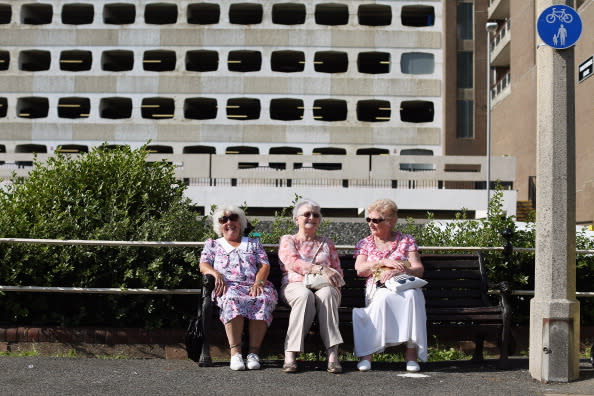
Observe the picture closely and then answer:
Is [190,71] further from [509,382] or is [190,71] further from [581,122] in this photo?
[509,382]

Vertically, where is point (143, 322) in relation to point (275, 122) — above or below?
below

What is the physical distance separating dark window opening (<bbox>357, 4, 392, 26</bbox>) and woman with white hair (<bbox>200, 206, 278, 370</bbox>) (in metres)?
43.1

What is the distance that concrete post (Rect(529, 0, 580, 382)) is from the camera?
19.8 ft

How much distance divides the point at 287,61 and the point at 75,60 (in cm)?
1368

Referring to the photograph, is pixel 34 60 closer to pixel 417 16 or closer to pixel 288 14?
pixel 288 14

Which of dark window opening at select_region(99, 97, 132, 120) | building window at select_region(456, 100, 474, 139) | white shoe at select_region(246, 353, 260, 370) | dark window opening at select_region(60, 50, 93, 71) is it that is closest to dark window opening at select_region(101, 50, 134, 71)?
dark window opening at select_region(60, 50, 93, 71)

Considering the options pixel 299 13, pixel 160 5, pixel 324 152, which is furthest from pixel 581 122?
pixel 160 5

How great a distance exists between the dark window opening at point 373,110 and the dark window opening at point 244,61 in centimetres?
714

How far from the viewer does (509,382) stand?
6.05 meters

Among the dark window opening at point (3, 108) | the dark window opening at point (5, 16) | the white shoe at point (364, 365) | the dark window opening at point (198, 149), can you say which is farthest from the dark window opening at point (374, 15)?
the white shoe at point (364, 365)

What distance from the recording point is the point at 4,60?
49125 mm

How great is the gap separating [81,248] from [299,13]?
4493 centimetres

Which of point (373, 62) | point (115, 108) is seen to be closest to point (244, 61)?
point (373, 62)

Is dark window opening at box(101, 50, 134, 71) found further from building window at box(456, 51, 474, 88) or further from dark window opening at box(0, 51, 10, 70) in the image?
building window at box(456, 51, 474, 88)
